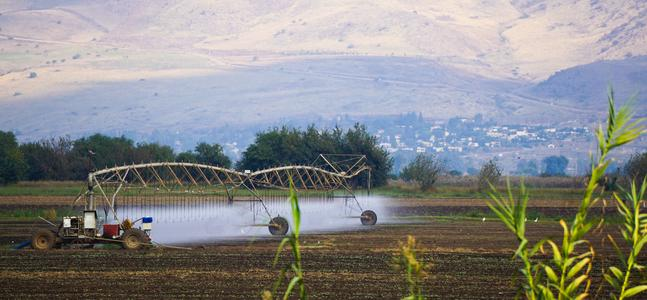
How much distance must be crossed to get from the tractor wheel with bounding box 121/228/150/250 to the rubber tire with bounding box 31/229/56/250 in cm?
273

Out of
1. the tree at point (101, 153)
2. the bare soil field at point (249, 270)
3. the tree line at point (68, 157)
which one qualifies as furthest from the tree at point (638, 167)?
the bare soil field at point (249, 270)

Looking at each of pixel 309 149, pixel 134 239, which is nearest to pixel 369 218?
pixel 134 239

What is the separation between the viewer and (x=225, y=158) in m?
128

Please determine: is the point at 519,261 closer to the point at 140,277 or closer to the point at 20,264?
the point at 140,277

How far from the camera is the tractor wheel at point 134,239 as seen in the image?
4181 centimetres

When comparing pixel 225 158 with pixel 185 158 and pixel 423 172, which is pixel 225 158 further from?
pixel 423 172

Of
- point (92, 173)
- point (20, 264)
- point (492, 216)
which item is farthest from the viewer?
point (492, 216)

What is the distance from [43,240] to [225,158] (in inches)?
3418

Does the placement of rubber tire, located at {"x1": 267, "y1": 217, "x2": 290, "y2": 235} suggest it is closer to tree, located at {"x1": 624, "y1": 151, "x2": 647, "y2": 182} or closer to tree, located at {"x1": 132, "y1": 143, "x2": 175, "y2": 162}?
tree, located at {"x1": 624, "y1": 151, "x2": 647, "y2": 182}

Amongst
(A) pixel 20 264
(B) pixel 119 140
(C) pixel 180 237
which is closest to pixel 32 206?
(C) pixel 180 237

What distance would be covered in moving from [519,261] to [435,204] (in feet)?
173

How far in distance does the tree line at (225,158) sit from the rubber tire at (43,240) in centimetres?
6422

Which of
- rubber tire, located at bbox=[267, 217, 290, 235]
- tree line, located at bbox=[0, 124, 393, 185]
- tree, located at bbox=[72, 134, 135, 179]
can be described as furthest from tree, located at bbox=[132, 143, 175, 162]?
rubber tire, located at bbox=[267, 217, 290, 235]

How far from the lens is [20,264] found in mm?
34719
